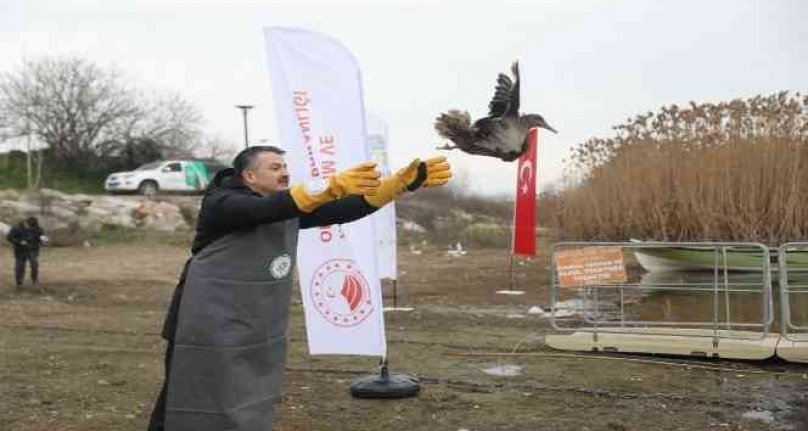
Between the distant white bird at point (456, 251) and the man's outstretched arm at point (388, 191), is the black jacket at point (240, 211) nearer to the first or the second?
the man's outstretched arm at point (388, 191)

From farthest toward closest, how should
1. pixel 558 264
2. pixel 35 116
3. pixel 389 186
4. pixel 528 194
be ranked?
pixel 35 116 → pixel 528 194 → pixel 558 264 → pixel 389 186

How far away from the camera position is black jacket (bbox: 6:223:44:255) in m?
16.3

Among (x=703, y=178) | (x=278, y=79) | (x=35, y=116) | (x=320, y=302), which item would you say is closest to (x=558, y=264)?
(x=320, y=302)

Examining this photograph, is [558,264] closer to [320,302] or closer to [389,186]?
[320,302]

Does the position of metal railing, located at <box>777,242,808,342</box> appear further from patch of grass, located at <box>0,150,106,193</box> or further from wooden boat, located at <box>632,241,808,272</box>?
patch of grass, located at <box>0,150,106,193</box>

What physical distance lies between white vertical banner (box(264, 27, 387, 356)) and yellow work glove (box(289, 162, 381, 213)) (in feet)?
9.91

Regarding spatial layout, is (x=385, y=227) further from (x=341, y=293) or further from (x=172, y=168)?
(x=172, y=168)

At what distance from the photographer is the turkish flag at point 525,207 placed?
14336 mm

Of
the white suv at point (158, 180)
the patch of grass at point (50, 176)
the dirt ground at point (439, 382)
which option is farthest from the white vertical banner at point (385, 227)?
the patch of grass at point (50, 176)

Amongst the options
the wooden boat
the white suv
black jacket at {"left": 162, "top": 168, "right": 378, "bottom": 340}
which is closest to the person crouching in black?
the wooden boat

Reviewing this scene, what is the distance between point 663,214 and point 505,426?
12.0 meters

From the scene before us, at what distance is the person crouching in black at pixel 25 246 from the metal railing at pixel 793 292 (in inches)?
518

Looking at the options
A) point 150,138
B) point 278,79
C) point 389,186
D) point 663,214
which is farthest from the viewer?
point 150,138

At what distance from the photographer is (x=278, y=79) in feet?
21.5
